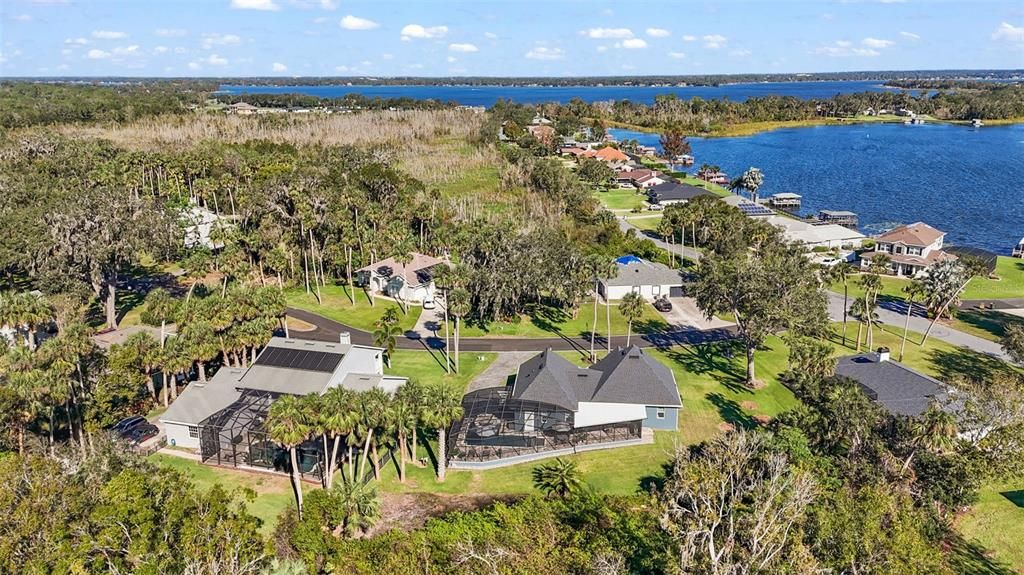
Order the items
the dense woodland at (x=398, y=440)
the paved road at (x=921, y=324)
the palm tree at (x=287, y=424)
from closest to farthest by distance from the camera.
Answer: the dense woodland at (x=398, y=440)
the palm tree at (x=287, y=424)
the paved road at (x=921, y=324)

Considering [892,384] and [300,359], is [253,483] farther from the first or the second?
[892,384]

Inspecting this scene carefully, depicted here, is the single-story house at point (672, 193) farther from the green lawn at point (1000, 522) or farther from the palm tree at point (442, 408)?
the palm tree at point (442, 408)

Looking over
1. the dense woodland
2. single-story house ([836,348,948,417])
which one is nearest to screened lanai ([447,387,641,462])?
the dense woodland

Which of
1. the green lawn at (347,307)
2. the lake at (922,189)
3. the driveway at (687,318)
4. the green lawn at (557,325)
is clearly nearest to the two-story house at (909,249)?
the lake at (922,189)

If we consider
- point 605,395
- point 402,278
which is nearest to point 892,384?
point 605,395

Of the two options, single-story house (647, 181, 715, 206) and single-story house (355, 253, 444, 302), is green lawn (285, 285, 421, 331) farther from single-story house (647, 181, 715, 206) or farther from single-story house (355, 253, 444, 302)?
single-story house (647, 181, 715, 206)

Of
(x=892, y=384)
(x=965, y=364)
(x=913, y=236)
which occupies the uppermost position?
(x=913, y=236)

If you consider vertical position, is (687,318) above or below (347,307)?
below
